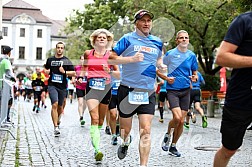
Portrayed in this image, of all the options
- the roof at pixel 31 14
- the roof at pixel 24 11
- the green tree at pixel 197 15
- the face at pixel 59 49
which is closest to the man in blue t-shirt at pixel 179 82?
the face at pixel 59 49

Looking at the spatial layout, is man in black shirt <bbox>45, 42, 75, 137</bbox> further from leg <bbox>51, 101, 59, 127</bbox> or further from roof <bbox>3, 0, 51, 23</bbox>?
roof <bbox>3, 0, 51, 23</bbox>

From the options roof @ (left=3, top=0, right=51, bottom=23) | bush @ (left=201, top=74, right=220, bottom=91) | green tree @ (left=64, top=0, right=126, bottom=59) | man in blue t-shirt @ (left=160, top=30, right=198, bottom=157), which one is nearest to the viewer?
man in blue t-shirt @ (left=160, top=30, right=198, bottom=157)

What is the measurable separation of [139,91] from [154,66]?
377 mm

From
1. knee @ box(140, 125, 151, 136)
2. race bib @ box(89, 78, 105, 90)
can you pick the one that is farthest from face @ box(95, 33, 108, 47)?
knee @ box(140, 125, 151, 136)

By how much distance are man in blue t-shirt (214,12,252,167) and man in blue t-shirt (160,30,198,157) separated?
3.45 m

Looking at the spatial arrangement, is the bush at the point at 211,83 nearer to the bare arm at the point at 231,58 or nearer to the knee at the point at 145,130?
the knee at the point at 145,130

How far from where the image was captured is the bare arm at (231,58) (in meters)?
3.98

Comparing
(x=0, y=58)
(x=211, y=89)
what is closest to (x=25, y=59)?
(x=211, y=89)

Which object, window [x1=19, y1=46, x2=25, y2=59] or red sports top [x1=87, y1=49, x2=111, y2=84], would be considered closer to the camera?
red sports top [x1=87, y1=49, x2=111, y2=84]

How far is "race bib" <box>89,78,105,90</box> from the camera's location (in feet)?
25.4

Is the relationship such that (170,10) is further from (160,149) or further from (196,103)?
(160,149)

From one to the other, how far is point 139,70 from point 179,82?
1879mm

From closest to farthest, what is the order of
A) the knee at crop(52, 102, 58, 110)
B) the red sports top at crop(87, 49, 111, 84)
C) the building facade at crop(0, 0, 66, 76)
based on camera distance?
the red sports top at crop(87, 49, 111, 84)
the knee at crop(52, 102, 58, 110)
the building facade at crop(0, 0, 66, 76)

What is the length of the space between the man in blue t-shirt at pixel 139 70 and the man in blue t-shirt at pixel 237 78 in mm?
1933
